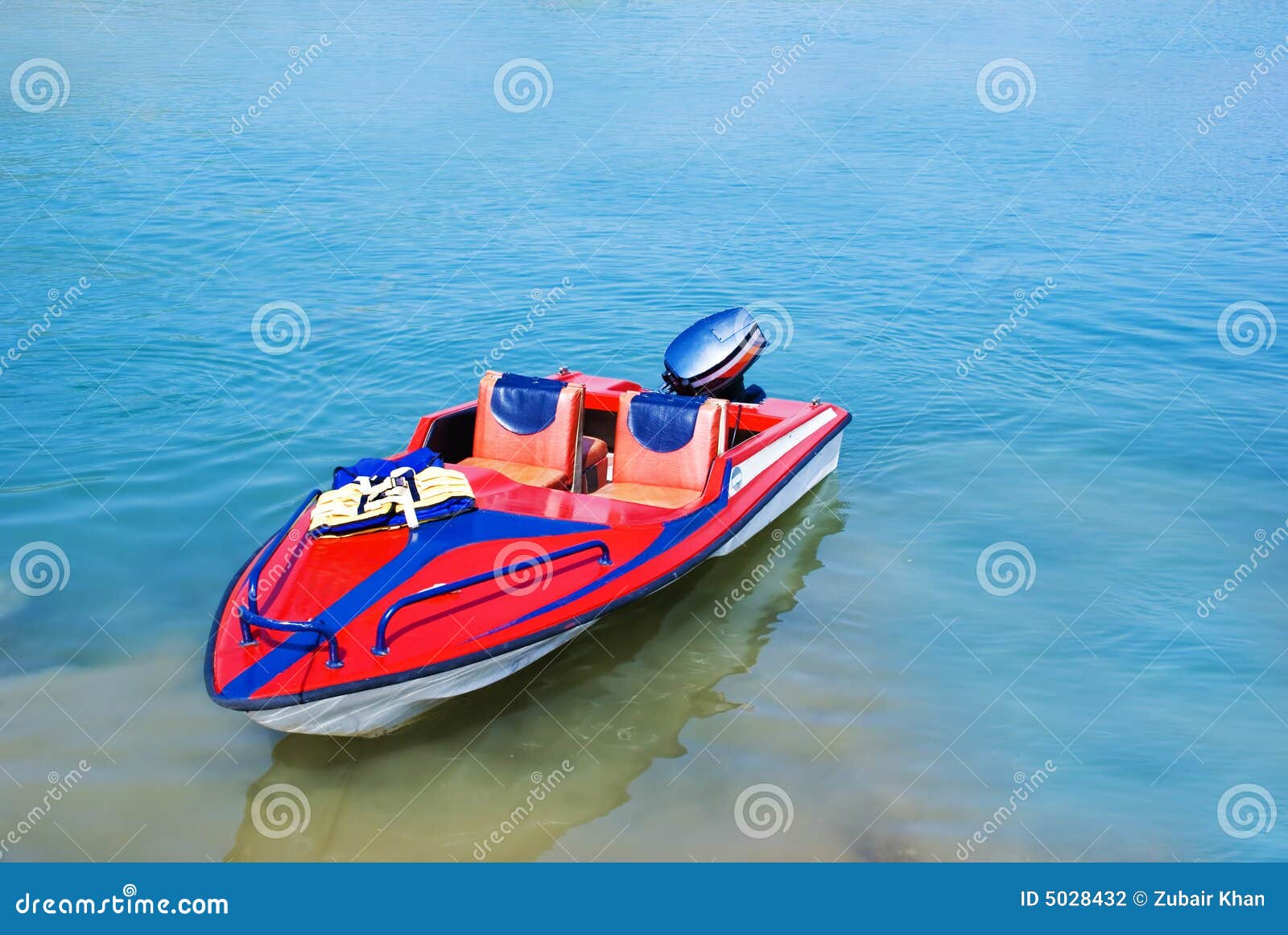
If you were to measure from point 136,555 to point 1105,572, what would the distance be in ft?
21.1

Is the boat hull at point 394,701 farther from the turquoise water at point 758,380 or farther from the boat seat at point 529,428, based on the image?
the boat seat at point 529,428

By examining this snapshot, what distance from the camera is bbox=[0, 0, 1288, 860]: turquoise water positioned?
610 cm

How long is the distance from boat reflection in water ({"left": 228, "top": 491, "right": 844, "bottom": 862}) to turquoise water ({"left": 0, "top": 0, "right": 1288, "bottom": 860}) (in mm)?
27

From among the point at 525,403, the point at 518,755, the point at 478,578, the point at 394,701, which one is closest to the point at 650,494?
the point at 525,403

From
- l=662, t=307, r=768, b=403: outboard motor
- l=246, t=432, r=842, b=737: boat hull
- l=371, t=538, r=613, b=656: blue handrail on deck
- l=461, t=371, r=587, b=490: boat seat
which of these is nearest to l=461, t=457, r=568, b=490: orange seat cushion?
l=461, t=371, r=587, b=490: boat seat

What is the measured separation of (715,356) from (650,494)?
1397 mm

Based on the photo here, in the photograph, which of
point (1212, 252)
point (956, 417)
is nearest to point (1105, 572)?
point (956, 417)

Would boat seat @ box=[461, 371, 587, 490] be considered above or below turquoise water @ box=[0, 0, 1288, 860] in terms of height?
above

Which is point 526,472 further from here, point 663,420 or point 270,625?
point 270,625

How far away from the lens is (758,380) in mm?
Answer: 11273

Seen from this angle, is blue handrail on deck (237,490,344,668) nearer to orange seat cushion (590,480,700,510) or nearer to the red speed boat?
the red speed boat

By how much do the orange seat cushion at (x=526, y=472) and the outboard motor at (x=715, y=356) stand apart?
1325mm

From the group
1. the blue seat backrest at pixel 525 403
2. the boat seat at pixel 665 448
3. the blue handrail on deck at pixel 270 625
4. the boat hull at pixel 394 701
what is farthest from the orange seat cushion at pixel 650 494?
the blue handrail on deck at pixel 270 625

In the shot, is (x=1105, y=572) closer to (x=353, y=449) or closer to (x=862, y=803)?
(x=862, y=803)
